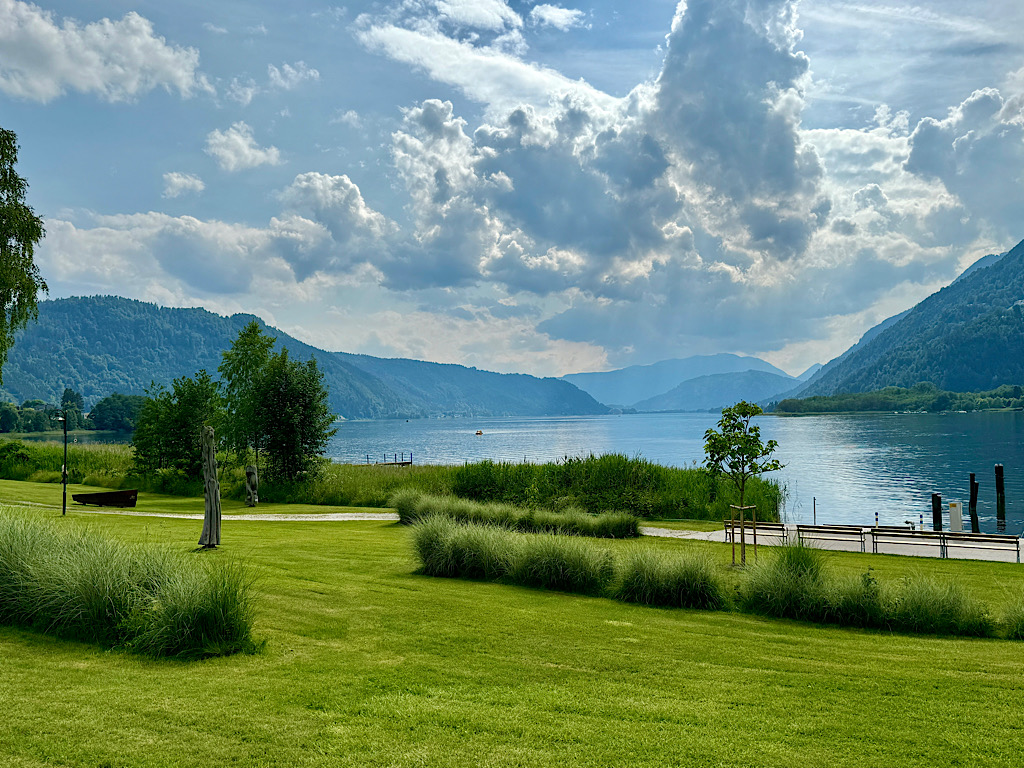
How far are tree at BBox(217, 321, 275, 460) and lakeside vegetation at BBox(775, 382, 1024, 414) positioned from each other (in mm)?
155625

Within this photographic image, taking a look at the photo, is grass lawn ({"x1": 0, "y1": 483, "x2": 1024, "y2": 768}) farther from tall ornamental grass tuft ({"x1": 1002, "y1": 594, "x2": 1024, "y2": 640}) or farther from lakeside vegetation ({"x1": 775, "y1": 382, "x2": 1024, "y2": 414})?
lakeside vegetation ({"x1": 775, "y1": 382, "x2": 1024, "y2": 414})

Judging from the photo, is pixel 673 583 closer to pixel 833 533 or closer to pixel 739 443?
pixel 739 443

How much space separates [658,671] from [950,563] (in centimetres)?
1025

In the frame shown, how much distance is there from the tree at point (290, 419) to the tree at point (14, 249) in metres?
8.50

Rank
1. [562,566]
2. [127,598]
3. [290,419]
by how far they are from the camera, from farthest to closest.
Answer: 1. [290,419]
2. [562,566]
3. [127,598]

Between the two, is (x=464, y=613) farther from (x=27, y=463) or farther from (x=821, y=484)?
(x=821, y=484)

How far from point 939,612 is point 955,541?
8550 mm

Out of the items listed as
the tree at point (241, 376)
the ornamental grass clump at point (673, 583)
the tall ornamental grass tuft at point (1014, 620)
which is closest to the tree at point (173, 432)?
the tree at point (241, 376)

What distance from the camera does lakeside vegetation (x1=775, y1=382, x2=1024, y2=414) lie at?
144 meters

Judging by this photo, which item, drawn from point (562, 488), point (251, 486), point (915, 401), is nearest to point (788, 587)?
point (562, 488)

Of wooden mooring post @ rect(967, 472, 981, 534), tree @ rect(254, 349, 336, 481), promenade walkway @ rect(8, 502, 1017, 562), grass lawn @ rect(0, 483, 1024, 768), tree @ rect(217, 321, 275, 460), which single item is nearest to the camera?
grass lawn @ rect(0, 483, 1024, 768)

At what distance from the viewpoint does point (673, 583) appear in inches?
389

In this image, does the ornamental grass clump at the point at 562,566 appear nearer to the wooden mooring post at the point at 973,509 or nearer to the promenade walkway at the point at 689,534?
the promenade walkway at the point at 689,534

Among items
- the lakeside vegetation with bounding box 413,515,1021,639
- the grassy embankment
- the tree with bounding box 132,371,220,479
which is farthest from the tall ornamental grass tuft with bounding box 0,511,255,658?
the tree with bounding box 132,371,220,479
